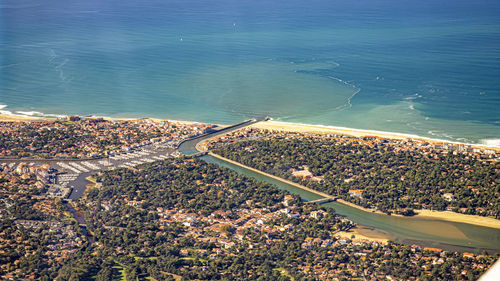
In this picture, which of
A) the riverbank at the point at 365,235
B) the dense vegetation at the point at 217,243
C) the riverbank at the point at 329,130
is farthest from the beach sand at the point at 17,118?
the riverbank at the point at 365,235

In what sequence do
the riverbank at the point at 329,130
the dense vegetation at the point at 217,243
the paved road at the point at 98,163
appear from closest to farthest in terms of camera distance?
the dense vegetation at the point at 217,243 < the paved road at the point at 98,163 < the riverbank at the point at 329,130

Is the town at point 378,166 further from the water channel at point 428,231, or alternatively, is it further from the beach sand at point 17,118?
the beach sand at point 17,118

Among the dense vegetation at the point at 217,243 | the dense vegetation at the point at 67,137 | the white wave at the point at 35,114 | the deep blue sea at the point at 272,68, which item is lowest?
the dense vegetation at the point at 217,243

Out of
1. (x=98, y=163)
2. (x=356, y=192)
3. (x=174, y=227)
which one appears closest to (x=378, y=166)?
(x=356, y=192)

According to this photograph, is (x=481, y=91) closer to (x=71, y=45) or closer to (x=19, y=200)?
(x=19, y=200)

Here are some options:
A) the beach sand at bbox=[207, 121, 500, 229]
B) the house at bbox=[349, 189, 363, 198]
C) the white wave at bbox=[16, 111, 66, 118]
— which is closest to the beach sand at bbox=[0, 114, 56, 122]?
the white wave at bbox=[16, 111, 66, 118]

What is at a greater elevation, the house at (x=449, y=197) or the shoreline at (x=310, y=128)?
the shoreline at (x=310, y=128)

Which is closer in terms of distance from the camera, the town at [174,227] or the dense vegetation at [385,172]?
the town at [174,227]
